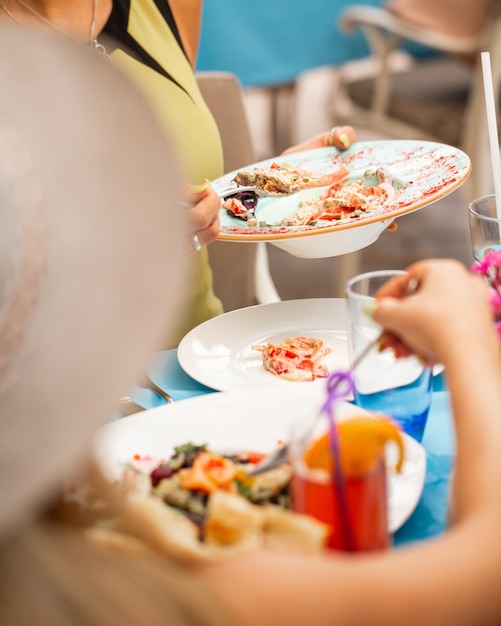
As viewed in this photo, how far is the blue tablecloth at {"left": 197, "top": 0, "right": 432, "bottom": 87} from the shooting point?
305cm

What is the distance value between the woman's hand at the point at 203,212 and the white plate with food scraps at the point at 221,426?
0.86 feet

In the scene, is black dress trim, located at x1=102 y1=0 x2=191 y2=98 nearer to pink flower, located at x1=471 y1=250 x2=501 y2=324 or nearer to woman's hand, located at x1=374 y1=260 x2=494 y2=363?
pink flower, located at x1=471 y1=250 x2=501 y2=324

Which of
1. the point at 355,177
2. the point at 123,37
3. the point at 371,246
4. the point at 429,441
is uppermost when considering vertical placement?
the point at 123,37

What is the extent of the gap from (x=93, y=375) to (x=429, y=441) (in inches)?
18.8

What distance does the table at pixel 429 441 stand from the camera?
67cm

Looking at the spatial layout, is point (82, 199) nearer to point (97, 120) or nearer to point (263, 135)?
point (97, 120)

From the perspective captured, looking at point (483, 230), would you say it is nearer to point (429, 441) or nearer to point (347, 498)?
point (429, 441)

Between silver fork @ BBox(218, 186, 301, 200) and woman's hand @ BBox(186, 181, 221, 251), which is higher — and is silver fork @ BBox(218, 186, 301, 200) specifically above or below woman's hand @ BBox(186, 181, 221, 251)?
below

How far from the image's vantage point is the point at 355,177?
1231 mm

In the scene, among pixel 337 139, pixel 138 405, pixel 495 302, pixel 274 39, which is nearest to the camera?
pixel 495 302

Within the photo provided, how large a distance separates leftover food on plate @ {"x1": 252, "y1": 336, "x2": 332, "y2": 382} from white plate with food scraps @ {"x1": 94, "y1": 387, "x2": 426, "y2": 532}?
82 mm

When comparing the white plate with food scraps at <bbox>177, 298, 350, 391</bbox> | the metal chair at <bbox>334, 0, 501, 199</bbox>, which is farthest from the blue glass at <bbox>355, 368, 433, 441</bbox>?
the metal chair at <bbox>334, 0, 501, 199</bbox>

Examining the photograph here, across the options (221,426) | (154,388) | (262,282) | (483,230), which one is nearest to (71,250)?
(221,426)

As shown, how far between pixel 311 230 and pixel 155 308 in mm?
613
